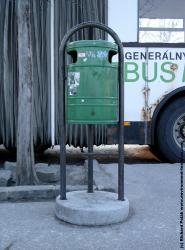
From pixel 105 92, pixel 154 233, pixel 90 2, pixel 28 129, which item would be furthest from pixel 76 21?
pixel 154 233

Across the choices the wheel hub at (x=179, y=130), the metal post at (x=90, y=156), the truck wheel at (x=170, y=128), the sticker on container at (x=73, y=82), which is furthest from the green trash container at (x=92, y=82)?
the wheel hub at (x=179, y=130)

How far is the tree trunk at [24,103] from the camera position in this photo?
5461mm

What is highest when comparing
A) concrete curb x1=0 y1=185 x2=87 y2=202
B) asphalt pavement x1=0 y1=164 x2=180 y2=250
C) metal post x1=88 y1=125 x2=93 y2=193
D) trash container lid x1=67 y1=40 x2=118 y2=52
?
trash container lid x1=67 y1=40 x2=118 y2=52

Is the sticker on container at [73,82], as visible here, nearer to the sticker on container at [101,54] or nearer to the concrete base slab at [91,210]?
the sticker on container at [101,54]

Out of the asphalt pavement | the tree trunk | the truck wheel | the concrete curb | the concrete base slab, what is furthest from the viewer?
the truck wheel

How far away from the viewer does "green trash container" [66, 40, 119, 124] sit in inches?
173

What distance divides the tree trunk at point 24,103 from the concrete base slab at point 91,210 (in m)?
1.03

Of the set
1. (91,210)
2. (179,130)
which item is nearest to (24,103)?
(91,210)

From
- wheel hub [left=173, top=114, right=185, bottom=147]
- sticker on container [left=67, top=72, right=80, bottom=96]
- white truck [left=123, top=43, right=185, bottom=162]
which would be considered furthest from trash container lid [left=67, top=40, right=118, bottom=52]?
wheel hub [left=173, top=114, right=185, bottom=147]

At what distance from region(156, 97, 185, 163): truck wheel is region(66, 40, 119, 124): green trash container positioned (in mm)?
2834

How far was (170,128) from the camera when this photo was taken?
23.7 ft

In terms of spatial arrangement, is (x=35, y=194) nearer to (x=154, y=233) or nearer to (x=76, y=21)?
(x=154, y=233)

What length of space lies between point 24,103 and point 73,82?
1181 mm

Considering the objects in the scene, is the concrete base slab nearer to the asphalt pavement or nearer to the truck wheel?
the asphalt pavement
